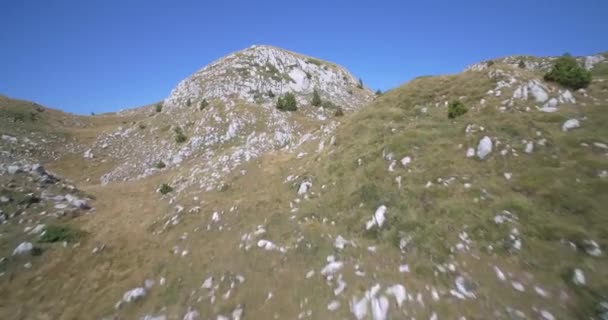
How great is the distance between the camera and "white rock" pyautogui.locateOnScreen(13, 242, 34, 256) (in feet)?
53.7

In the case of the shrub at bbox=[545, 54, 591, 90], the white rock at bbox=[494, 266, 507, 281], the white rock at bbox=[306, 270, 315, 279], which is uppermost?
the shrub at bbox=[545, 54, 591, 90]

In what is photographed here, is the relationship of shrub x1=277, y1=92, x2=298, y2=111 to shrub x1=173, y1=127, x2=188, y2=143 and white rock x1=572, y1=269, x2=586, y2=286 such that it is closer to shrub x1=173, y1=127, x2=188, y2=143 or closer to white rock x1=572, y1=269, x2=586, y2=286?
shrub x1=173, y1=127, x2=188, y2=143

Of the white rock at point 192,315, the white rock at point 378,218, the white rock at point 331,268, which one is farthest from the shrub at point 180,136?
the white rock at point 331,268

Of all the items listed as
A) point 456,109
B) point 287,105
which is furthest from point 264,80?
point 456,109

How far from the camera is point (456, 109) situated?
1936cm

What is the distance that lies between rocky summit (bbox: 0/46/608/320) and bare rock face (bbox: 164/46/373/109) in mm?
31517

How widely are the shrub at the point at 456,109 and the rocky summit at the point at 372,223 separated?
0.15 meters

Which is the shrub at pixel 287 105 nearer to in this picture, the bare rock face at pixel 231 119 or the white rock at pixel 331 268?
the bare rock face at pixel 231 119

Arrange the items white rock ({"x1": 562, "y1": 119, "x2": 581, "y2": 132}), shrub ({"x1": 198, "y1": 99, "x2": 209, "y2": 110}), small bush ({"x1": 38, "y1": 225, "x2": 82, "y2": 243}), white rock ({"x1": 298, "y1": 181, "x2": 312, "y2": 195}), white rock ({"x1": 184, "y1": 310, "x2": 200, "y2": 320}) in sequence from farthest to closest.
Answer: shrub ({"x1": 198, "y1": 99, "x2": 209, "y2": 110}) < white rock ({"x1": 298, "y1": 181, "x2": 312, "y2": 195}) < small bush ({"x1": 38, "y1": 225, "x2": 82, "y2": 243}) < white rock ({"x1": 562, "y1": 119, "x2": 581, "y2": 132}) < white rock ({"x1": 184, "y1": 310, "x2": 200, "y2": 320})

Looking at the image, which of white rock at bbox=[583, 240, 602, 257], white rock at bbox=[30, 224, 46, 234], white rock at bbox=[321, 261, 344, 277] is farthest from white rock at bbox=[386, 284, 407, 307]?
white rock at bbox=[30, 224, 46, 234]

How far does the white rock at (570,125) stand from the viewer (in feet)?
49.2

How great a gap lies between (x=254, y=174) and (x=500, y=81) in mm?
22138

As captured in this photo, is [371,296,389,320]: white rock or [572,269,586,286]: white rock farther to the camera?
[371,296,389,320]: white rock

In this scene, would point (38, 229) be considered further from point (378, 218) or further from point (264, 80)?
point (264, 80)
